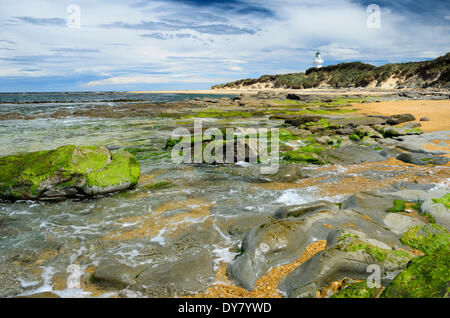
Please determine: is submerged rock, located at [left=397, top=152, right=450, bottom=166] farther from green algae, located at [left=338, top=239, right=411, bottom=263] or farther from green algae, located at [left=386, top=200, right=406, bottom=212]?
green algae, located at [left=338, top=239, right=411, bottom=263]

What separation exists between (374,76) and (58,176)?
268ft

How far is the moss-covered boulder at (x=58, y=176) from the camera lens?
724 centimetres

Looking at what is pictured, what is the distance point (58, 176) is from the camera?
24.0ft

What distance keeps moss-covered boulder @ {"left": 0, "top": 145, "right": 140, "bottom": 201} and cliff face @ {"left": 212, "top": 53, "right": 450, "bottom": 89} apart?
64.6 meters

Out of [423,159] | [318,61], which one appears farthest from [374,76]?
[423,159]

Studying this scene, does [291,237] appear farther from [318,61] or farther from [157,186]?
[318,61]

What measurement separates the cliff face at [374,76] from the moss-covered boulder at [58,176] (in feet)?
212

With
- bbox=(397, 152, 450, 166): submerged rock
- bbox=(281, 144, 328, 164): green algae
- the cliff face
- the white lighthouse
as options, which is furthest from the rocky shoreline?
the white lighthouse

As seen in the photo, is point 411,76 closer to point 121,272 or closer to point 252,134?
point 252,134

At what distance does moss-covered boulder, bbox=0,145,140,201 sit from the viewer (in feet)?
23.8

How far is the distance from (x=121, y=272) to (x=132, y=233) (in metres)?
1.44

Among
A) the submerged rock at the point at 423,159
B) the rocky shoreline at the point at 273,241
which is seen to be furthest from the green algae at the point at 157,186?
the submerged rock at the point at 423,159

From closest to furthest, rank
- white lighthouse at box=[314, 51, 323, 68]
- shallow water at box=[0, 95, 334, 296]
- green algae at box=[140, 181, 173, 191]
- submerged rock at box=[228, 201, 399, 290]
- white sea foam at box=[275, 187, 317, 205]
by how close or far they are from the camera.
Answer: submerged rock at box=[228, 201, 399, 290] < shallow water at box=[0, 95, 334, 296] < white sea foam at box=[275, 187, 317, 205] < green algae at box=[140, 181, 173, 191] < white lighthouse at box=[314, 51, 323, 68]

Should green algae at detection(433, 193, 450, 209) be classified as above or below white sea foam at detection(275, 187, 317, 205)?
above
